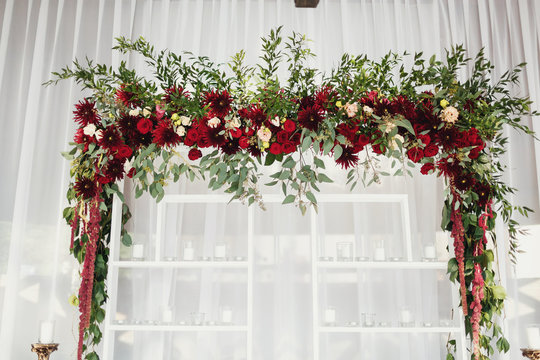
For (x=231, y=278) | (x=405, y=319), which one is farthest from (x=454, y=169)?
(x=231, y=278)

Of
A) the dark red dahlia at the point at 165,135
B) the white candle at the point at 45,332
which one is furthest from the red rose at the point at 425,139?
the white candle at the point at 45,332

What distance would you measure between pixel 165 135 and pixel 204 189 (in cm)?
91

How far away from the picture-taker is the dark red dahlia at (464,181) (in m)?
2.06

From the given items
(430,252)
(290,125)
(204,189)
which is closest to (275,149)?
(290,125)

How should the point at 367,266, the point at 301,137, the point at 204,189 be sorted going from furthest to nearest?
the point at 204,189 → the point at 367,266 → the point at 301,137

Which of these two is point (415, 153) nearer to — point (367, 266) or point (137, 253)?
point (367, 266)

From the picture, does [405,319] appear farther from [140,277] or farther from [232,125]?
[140,277]

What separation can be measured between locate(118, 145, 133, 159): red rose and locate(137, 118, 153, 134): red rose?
90 millimetres

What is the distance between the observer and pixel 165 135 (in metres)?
2.10

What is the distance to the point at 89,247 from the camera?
2.11 m

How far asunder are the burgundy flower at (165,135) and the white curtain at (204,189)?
86 cm

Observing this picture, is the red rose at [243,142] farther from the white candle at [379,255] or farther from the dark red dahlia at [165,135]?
the white candle at [379,255]

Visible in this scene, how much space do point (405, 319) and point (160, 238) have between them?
1.25 metres

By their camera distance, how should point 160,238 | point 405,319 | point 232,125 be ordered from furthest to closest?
point 160,238 < point 405,319 < point 232,125
